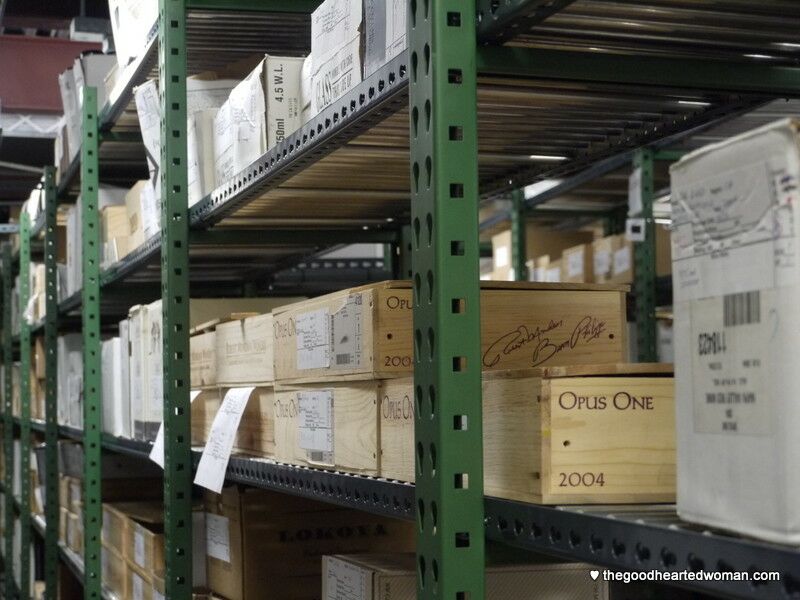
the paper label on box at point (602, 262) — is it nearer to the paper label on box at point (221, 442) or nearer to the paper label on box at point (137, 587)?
the paper label on box at point (137, 587)

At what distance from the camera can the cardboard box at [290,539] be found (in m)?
2.09

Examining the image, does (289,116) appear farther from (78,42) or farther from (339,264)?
(78,42)

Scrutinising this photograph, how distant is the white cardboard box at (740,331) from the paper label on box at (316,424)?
0.82 m

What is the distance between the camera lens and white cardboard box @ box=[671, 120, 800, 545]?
0.76m

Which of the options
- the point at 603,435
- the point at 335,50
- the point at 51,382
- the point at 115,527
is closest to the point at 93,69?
the point at 51,382

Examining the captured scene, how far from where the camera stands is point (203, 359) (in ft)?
7.68

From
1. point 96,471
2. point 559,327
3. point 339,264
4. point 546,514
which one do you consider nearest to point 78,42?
point 339,264

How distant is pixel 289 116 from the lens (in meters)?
1.88

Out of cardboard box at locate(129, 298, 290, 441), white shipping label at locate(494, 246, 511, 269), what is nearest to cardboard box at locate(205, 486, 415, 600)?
cardboard box at locate(129, 298, 290, 441)

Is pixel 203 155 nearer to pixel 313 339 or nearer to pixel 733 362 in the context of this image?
pixel 313 339

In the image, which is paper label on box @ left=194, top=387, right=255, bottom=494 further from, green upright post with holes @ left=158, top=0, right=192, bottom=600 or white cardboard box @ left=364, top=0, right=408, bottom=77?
white cardboard box @ left=364, top=0, right=408, bottom=77

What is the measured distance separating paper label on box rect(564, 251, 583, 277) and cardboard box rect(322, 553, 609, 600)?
2606mm

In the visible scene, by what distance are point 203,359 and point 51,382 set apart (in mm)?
2036

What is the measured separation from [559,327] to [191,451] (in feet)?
3.28
